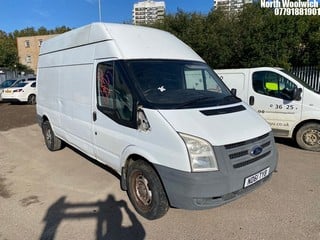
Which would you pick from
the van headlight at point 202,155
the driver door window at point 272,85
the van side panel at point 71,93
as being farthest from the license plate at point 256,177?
the driver door window at point 272,85

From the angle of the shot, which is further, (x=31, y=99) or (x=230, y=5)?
(x=230, y=5)

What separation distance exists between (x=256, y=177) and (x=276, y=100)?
389cm

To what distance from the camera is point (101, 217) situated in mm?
3777

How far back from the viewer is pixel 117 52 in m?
4.03

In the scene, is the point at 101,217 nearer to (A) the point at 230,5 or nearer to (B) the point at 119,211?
(B) the point at 119,211

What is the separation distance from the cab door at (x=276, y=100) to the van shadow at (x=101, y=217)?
4394mm

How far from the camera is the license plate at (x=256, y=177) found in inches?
134

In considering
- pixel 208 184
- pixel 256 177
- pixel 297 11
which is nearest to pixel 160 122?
pixel 208 184

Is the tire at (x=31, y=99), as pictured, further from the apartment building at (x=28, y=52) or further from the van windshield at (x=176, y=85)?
the apartment building at (x=28, y=52)

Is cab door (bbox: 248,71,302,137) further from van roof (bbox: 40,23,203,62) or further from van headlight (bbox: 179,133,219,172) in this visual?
van headlight (bbox: 179,133,219,172)

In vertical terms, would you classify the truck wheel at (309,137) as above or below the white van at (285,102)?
below

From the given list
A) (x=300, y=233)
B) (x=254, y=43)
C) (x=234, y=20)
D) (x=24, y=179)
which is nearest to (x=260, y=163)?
(x=300, y=233)

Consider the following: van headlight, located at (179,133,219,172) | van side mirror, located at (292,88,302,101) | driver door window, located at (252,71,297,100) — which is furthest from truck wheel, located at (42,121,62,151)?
van side mirror, located at (292,88,302,101)

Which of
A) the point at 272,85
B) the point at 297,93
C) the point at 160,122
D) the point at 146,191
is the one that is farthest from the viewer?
the point at 272,85
